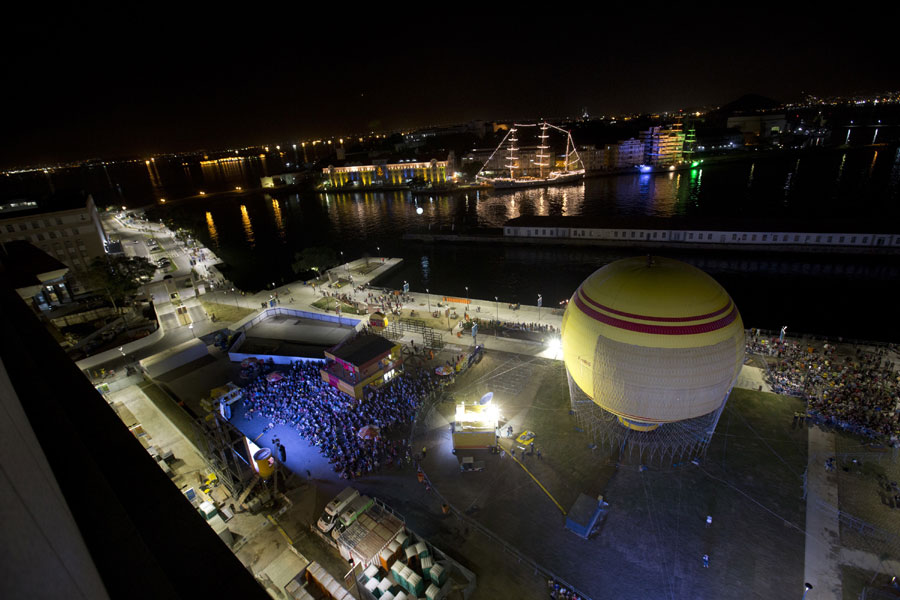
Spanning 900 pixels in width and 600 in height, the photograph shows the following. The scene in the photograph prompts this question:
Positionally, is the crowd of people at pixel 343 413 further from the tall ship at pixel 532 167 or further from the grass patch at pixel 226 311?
the tall ship at pixel 532 167

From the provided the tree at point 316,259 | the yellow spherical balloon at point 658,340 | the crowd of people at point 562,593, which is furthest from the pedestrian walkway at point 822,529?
the tree at point 316,259

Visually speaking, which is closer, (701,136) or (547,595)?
(547,595)

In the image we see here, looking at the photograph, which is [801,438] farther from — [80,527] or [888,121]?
[888,121]

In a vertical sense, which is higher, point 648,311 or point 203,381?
point 648,311

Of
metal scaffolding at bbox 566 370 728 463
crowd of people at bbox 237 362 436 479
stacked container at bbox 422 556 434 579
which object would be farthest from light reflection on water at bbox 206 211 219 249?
stacked container at bbox 422 556 434 579

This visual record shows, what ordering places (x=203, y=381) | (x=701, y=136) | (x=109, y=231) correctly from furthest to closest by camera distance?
(x=701, y=136)
(x=109, y=231)
(x=203, y=381)

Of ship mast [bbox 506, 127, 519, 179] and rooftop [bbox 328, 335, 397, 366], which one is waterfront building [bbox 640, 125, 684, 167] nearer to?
ship mast [bbox 506, 127, 519, 179]

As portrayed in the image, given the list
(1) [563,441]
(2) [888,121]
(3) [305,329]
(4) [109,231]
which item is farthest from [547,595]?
(2) [888,121]
